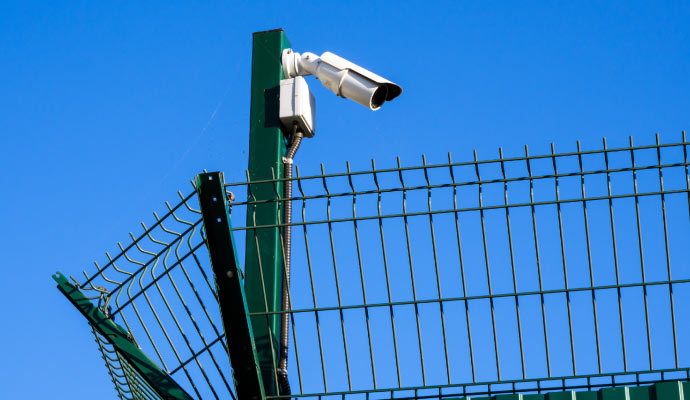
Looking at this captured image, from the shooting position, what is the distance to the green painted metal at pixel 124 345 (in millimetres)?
6715

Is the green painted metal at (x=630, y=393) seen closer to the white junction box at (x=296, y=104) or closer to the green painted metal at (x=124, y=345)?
the green painted metal at (x=124, y=345)

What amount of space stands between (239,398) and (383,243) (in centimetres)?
136

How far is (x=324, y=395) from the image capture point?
643 cm

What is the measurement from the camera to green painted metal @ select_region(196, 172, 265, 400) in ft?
20.9

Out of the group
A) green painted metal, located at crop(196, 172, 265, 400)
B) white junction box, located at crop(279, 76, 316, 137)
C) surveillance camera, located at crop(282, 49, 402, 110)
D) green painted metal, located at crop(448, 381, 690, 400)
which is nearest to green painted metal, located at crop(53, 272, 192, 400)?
green painted metal, located at crop(196, 172, 265, 400)

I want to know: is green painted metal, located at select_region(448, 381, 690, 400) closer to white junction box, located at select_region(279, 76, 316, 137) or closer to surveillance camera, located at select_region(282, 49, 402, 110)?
surveillance camera, located at select_region(282, 49, 402, 110)

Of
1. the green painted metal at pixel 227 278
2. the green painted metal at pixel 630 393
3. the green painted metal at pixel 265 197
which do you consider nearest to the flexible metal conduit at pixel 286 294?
the green painted metal at pixel 265 197

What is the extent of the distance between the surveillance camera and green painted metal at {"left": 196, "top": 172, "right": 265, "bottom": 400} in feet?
5.29

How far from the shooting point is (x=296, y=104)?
7.67 m

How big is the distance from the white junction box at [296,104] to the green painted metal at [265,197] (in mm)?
83

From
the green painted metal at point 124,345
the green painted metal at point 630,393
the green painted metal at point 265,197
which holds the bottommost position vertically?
the green painted metal at point 630,393

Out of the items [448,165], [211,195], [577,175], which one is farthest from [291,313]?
[577,175]

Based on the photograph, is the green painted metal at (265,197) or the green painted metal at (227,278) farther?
the green painted metal at (265,197)

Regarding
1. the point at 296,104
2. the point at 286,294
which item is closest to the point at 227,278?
the point at 286,294
